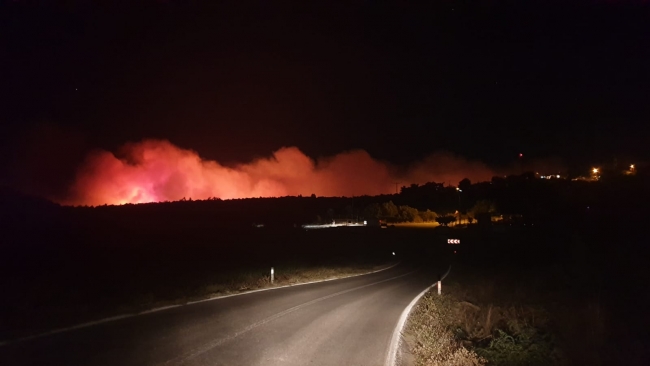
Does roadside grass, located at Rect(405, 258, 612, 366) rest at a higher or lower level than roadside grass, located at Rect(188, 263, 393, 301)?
lower

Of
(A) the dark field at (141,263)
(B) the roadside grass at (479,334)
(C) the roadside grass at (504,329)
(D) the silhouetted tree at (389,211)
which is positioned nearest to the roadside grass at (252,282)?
(A) the dark field at (141,263)

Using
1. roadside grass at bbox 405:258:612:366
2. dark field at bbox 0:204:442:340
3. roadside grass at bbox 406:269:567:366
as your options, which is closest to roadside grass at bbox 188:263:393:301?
dark field at bbox 0:204:442:340

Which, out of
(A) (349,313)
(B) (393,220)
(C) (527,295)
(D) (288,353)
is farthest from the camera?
(B) (393,220)

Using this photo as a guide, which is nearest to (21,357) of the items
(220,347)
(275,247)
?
(220,347)

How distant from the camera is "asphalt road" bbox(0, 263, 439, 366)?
8.84 meters

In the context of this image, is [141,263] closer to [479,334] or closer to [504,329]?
[479,334]

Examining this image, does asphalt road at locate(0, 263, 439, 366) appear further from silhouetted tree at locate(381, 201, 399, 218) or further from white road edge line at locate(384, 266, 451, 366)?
silhouetted tree at locate(381, 201, 399, 218)

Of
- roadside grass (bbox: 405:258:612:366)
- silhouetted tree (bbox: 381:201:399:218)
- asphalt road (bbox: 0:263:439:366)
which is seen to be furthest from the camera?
silhouetted tree (bbox: 381:201:399:218)

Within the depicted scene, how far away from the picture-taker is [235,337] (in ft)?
34.6

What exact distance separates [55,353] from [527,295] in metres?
18.4

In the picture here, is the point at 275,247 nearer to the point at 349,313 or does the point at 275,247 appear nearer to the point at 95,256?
the point at 95,256

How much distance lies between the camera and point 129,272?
1062 inches

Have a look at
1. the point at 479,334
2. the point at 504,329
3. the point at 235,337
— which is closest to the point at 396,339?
the point at 479,334

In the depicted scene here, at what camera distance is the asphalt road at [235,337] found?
8836mm
